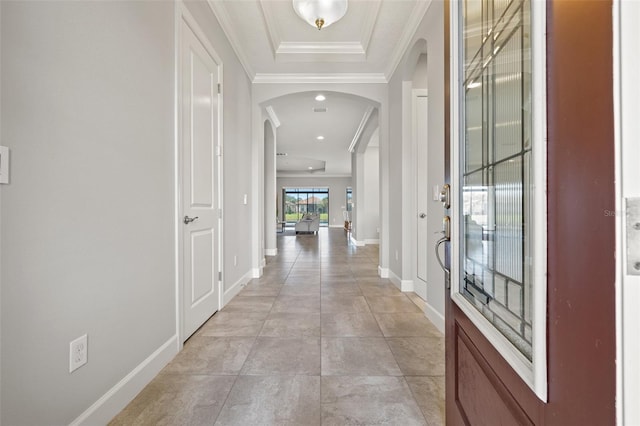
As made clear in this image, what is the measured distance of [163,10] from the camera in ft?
5.97

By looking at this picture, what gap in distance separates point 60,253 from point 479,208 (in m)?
1.54

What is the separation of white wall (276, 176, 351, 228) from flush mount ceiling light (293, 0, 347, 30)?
43.5ft

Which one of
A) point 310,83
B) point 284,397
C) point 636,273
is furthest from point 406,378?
point 310,83

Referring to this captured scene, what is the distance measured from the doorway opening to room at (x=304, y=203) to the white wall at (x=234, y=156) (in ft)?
41.0

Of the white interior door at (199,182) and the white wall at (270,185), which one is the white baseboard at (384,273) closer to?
the white interior door at (199,182)

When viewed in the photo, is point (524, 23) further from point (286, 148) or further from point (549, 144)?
point (286, 148)

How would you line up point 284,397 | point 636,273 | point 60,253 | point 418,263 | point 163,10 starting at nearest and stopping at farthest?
point 636,273
point 60,253
point 284,397
point 163,10
point 418,263

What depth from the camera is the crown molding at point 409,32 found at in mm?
Answer: 2596

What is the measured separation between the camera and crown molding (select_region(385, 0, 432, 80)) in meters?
2.60

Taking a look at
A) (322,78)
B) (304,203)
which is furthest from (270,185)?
(304,203)

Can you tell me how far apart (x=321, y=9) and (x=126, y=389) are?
9.16 feet

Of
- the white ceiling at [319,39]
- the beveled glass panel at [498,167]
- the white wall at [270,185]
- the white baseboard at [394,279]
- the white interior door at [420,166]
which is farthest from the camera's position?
the white wall at [270,185]

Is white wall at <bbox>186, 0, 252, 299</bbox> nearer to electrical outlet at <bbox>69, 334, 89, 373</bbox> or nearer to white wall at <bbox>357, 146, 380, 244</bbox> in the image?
electrical outlet at <bbox>69, 334, 89, 373</bbox>

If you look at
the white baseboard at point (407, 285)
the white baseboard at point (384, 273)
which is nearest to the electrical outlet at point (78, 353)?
the white baseboard at point (407, 285)
